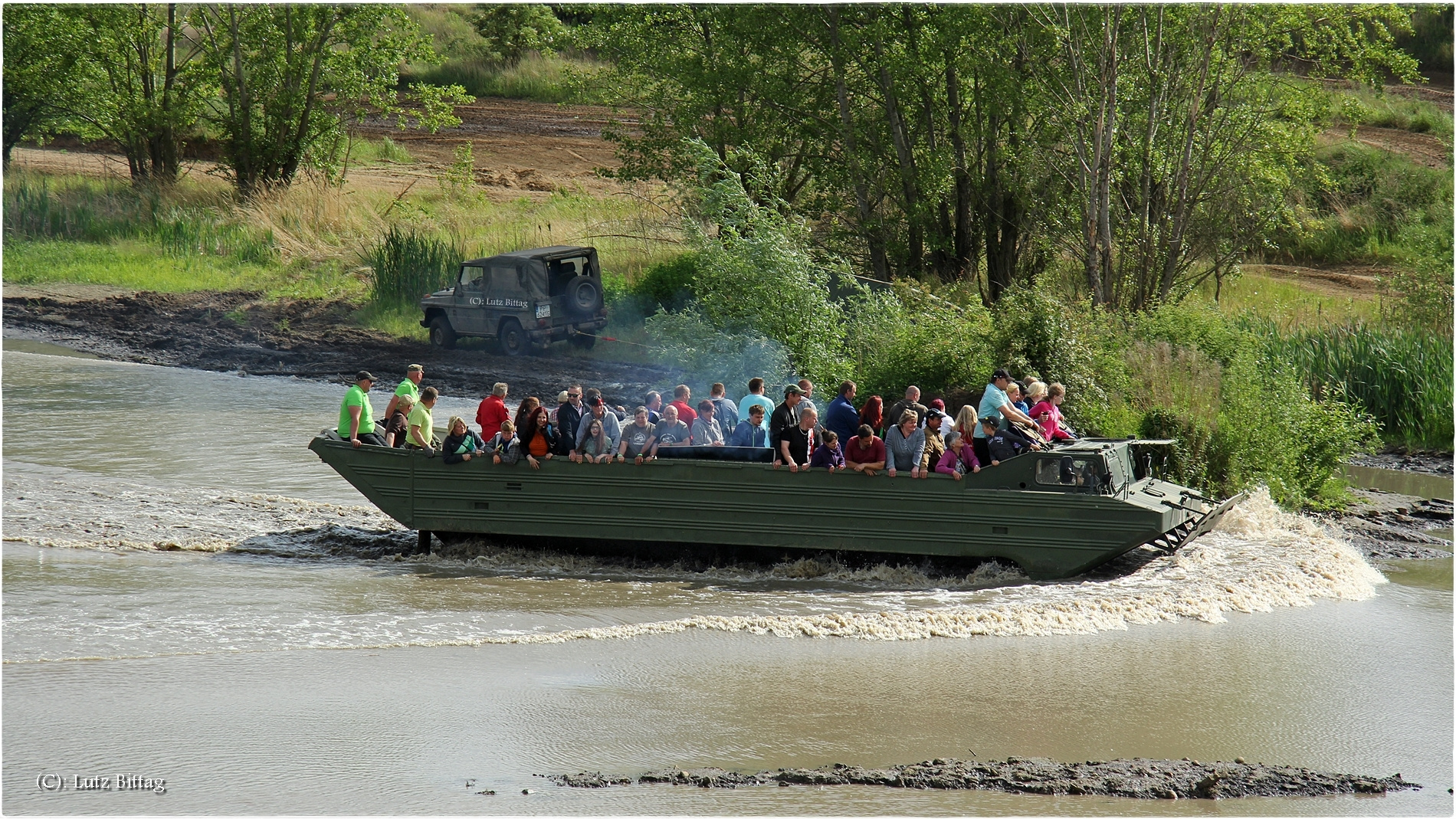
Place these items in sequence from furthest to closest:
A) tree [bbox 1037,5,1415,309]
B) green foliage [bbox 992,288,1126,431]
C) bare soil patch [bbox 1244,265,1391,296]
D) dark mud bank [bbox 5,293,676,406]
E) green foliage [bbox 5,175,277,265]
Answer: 1. green foliage [bbox 5,175,277,265]
2. bare soil patch [bbox 1244,265,1391,296]
3. dark mud bank [bbox 5,293,676,406]
4. tree [bbox 1037,5,1415,309]
5. green foliage [bbox 992,288,1126,431]

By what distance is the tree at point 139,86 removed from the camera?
31.5m

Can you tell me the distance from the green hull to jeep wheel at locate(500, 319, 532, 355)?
9291mm

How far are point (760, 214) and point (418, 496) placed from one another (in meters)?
6.84

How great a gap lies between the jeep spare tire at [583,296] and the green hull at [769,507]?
954cm

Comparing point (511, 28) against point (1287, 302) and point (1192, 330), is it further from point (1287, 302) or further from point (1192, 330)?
point (1192, 330)

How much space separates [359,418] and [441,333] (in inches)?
408

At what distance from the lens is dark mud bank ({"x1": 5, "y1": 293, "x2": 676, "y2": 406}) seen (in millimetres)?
20891

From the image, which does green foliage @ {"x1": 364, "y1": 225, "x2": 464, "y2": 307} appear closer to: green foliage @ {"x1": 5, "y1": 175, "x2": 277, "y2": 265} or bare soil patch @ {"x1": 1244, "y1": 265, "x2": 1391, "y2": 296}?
green foliage @ {"x1": 5, "y1": 175, "x2": 277, "y2": 265}

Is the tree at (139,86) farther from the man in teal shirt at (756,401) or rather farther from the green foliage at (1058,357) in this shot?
the man in teal shirt at (756,401)

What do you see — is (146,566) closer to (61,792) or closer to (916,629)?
(61,792)

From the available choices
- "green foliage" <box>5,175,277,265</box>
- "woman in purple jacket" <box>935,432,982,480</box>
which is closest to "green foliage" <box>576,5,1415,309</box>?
"woman in purple jacket" <box>935,432,982,480</box>

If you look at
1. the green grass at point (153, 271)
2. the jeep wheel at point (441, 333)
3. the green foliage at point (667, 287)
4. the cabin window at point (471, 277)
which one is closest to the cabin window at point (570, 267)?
the cabin window at point (471, 277)

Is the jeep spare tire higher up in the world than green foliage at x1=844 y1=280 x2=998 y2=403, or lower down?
higher up

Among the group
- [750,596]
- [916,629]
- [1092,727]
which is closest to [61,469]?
[750,596]
